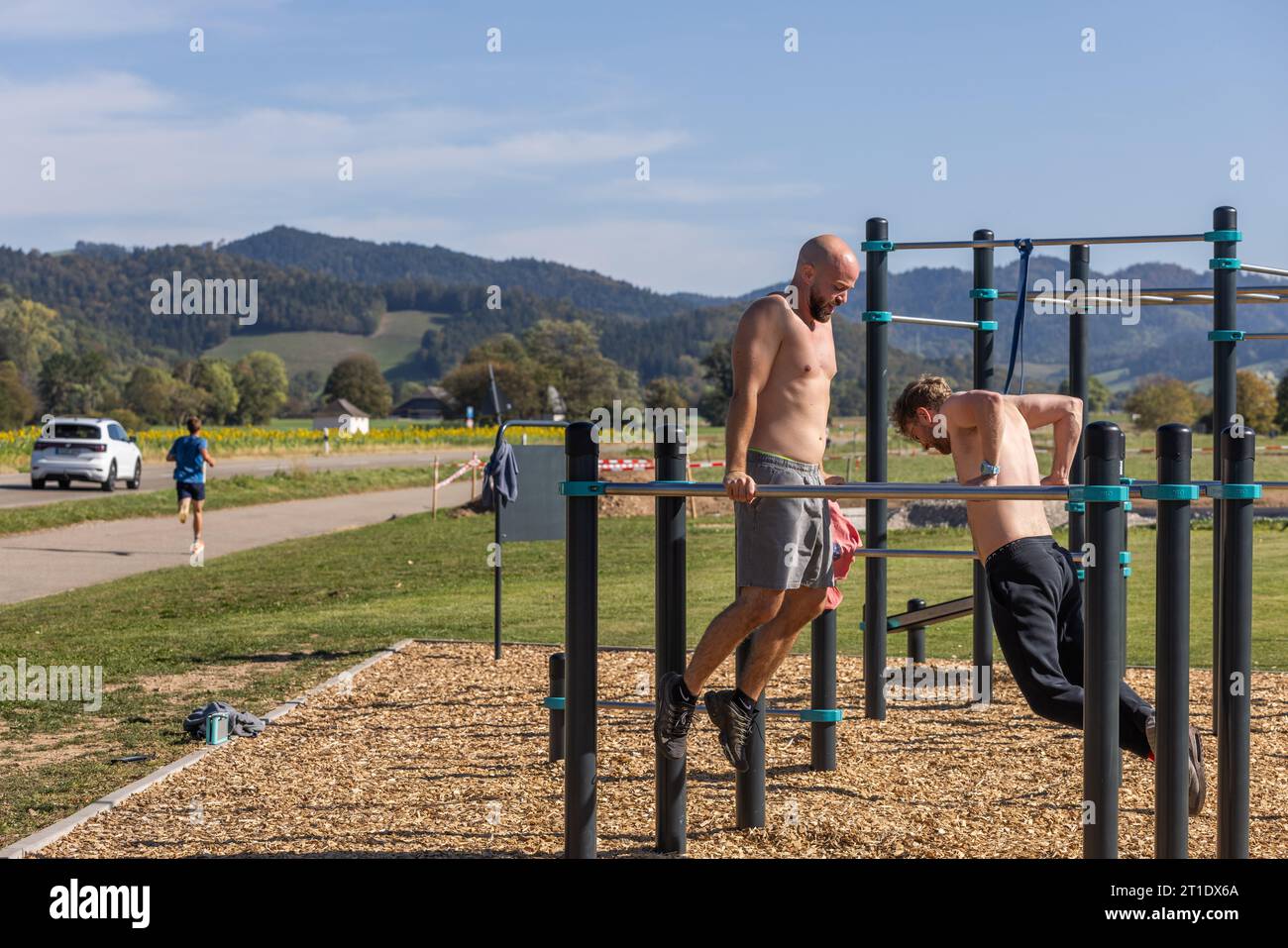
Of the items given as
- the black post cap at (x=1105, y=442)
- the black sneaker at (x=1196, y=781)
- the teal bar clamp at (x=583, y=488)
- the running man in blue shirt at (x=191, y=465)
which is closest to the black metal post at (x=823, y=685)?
the teal bar clamp at (x=583, y=488)

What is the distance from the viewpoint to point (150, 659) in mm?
9727

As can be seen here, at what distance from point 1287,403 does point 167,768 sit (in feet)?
224

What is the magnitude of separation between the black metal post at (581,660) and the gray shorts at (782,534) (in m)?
0.51

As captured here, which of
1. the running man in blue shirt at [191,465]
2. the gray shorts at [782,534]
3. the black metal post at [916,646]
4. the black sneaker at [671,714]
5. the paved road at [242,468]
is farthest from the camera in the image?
the paved road at [242,468]

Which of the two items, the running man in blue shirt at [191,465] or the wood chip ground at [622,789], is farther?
the running man in blue shirt at [191,465]

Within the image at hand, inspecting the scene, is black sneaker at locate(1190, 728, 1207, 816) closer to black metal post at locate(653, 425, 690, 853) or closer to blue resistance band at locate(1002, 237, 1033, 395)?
black metal post at locate(653, 425, 690, 853)

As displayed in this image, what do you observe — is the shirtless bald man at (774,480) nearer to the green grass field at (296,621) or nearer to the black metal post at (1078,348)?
the green grass field at (296,621)

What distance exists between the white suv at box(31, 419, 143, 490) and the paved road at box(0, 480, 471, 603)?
11.4 ft

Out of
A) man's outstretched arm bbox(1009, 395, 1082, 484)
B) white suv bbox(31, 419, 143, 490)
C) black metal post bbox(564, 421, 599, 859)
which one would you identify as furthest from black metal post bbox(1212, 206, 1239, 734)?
white suv bbox(31, 419, 143, 490)

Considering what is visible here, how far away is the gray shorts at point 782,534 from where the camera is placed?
4.77 metres

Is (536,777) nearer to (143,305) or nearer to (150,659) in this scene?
(150,659)

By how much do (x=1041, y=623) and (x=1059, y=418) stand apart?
1.25 m

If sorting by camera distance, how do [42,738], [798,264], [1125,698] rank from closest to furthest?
[1125,698], [798,264], [42,738]
